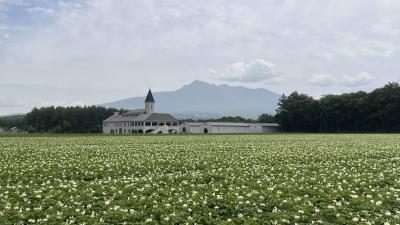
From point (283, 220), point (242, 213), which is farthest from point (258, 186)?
point (283, 220)

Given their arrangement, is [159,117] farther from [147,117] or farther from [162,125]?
[162,125]

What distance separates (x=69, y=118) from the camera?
159m

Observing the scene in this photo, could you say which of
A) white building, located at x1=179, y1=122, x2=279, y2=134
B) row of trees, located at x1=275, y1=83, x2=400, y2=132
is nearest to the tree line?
white building, located at x1=179, y1=122, x2=279, y2=134

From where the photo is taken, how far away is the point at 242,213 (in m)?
10.1

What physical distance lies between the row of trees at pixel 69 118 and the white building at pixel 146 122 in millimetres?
12716

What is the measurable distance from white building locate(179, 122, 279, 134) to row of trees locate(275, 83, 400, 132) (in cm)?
447

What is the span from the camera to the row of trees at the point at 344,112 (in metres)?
104

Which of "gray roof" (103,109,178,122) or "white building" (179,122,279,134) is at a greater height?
"gray roof" (103,109,178,122)

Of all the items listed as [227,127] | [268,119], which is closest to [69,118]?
[227,127]

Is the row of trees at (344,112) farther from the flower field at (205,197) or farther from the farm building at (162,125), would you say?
the flower field at (205,197)

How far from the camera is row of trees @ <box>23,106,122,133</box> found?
520 feet

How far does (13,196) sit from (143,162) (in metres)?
9.52

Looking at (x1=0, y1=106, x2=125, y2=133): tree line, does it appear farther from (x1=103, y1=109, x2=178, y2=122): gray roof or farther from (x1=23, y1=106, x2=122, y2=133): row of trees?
(x1=103, y1=109, x2=178, y2=122): gray roof

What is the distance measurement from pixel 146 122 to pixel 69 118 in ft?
125
